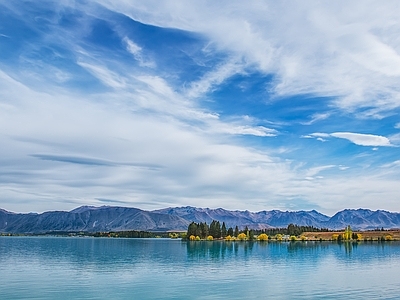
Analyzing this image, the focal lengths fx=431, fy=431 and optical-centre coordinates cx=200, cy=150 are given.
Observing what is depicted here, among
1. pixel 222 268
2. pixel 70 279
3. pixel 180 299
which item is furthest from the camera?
pixel 222 268

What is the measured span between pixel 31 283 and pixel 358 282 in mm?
51455

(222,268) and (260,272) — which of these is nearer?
(260,272)

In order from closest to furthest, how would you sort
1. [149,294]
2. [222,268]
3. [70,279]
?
[149,294], [70,279], [222,268]

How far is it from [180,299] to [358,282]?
32.3 m

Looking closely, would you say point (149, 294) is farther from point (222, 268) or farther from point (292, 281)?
point (222, 268)

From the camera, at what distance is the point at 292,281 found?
7012 centimetres

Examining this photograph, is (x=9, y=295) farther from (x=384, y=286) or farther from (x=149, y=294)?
(x=384, y=286)

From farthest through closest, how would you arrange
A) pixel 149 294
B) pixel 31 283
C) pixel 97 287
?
1. pixel 31 283
2. pixel 97 287
3. pixel 149 294

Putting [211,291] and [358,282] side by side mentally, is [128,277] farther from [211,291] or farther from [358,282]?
[358,282]

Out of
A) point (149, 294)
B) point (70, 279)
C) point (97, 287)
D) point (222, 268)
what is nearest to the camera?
point (149, 294)

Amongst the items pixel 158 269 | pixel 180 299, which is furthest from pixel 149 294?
pixel 158 269

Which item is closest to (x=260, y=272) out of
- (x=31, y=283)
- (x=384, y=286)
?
(x=384, y=286)

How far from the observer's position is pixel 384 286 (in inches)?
2586

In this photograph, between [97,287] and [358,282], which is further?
[358,282]
